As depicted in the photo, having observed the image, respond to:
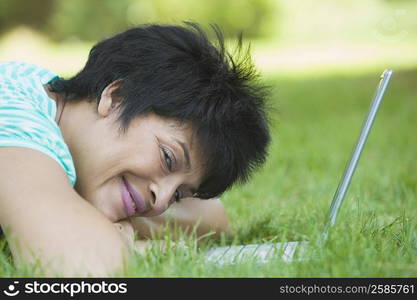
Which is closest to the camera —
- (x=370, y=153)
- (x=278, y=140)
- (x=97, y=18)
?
(x=370, y=153)

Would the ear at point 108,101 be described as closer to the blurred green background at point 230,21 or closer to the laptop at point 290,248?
the laptop at point 290,248

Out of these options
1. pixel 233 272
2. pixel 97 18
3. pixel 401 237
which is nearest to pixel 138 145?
pixel 233 272

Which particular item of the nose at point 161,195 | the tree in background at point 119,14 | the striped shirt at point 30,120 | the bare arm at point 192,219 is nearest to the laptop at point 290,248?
the nose at point 161,195

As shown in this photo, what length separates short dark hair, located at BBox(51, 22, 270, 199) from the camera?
7.29 feet

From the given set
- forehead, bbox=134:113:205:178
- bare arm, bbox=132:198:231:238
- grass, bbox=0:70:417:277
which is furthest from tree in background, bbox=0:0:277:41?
forehead, bbox=134:113:205:178

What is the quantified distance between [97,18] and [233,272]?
16.4m

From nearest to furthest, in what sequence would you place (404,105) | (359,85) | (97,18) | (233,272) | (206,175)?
(233,272)
(206,175)
(404,105)
(359,85)
(97,18)

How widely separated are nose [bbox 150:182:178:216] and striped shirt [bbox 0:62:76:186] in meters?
0.24

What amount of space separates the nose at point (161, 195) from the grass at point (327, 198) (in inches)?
5.4

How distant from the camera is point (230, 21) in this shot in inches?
714

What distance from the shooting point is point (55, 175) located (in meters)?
1.89

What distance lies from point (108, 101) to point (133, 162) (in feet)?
0.78

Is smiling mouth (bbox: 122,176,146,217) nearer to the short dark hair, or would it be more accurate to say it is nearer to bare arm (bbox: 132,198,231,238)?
the short dark hair

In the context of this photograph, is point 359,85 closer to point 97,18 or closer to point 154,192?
point 154,192
